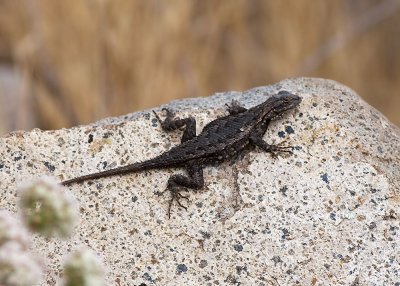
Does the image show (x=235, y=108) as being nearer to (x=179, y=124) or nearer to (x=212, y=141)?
(x=212, y=141)

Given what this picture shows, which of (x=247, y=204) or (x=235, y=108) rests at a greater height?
(x=235, y=108)

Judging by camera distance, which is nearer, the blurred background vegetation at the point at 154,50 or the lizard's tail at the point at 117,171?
the lizard's tail at the point at 117,171

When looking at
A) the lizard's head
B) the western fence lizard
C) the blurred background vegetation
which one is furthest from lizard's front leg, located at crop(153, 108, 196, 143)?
the blurred background vegetation

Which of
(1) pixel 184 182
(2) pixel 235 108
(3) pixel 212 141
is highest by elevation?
(2) pixel 235 108

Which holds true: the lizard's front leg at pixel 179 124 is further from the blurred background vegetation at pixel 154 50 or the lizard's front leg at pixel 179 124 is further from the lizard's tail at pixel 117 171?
the blurred background vegetation at pixel 154 50

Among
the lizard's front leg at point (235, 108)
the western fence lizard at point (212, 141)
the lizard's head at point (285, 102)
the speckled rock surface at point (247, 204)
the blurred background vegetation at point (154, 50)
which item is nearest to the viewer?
the speckled rock surface at point (247, 204)

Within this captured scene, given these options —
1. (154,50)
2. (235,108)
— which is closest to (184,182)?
(235,108)

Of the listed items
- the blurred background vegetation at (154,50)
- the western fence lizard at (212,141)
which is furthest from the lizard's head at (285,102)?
the blurred background vegetation at (154,50)

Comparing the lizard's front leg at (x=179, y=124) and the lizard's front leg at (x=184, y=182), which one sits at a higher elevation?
the lizard's front leg at (x=179, y=124)
